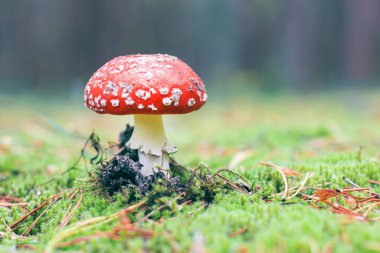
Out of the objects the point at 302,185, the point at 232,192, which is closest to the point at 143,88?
the point at 232,192

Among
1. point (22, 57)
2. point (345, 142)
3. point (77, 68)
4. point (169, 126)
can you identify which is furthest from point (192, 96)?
point (22, 57)

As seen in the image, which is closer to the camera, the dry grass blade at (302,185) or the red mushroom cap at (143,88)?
the red mushroom cap at (143,88)

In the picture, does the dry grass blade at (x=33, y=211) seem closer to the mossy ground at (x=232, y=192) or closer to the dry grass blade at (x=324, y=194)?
the mossy ground at (x=232, y=192)

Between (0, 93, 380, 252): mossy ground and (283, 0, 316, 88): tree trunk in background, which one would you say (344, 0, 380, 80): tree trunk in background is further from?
(0, 93, 380, 252): mossy ground

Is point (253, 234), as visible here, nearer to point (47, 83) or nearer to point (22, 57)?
point (47, 83)

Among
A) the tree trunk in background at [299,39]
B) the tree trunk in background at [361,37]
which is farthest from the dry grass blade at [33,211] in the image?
the tree trunk in background at [361,37]
